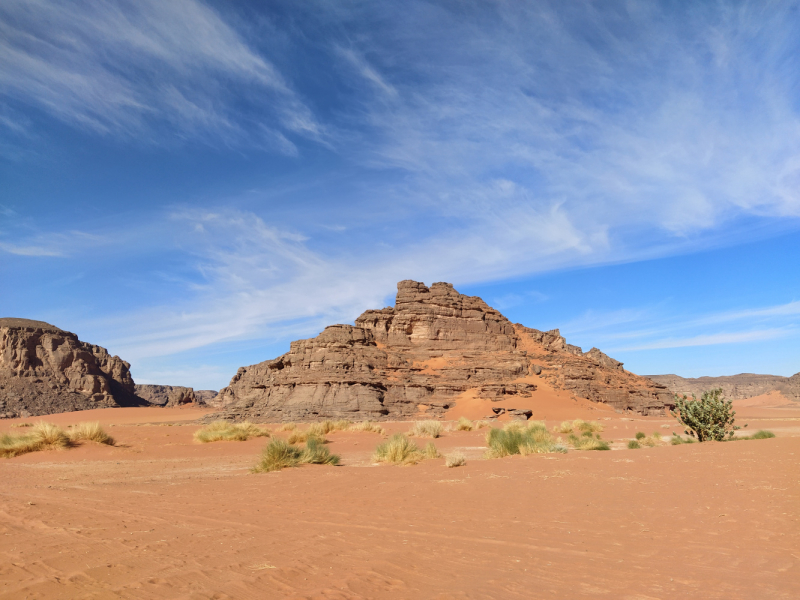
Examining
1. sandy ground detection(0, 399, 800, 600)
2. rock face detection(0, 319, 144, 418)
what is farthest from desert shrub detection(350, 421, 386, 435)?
rock face detection(0, 319, 144, 418)

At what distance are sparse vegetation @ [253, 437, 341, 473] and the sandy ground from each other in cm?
146

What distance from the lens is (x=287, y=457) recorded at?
1466 centimetres

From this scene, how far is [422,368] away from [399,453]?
40.6m

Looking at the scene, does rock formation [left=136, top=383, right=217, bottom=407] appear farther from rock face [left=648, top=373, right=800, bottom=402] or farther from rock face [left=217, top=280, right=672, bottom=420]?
rock face [left=648, top=373, right=800, bottom=402]

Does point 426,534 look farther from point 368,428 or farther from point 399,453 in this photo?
point 368,428

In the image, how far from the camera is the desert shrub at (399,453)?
601 inches

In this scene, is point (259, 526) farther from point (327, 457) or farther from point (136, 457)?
point (136, 457)

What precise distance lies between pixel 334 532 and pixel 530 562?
2564mm

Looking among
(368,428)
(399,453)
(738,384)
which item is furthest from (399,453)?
(738,384)

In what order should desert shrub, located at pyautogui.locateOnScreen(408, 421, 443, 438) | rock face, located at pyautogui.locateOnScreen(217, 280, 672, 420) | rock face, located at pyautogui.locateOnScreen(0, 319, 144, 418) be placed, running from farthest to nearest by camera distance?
rock face, located at pyautogui.locateOnScreen(0, 319, 144, 418) → rock face, located at pyautogui.locateOnScreen(217, 280, 672, 420) → desert shrub, located at pyautogui.locateOnScreen(408, 421, 443, 438)

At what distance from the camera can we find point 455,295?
65.9 meters

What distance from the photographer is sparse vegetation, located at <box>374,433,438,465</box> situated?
15.3m

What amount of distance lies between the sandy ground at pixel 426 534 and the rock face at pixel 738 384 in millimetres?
114833

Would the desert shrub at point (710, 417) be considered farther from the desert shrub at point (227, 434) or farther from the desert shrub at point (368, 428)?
the desert shrub at point (227, 434)
